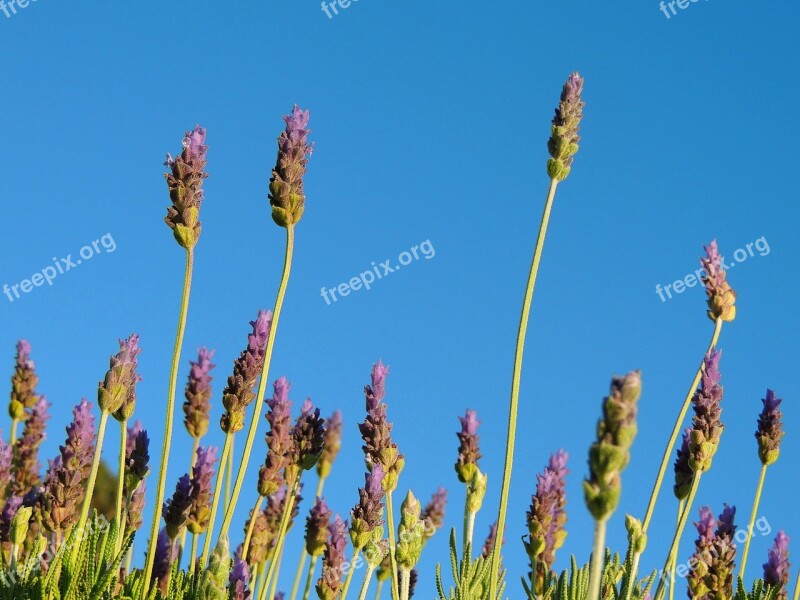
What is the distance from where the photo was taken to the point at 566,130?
9.95ft

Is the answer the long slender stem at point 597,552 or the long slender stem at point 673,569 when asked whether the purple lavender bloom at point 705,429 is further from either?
the long slender stem at point 597,552

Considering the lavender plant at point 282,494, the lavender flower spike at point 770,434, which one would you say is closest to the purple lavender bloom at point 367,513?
the lavender plant at point 282,494

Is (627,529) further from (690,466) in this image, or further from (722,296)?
(722,296)

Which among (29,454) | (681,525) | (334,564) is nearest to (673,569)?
(681,525)

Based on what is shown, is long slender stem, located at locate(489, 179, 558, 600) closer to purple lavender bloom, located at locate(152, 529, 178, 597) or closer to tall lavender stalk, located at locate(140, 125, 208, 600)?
tall lavender stalk, located at locate(140, 125, 208, 600)

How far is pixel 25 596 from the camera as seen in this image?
3.09 m

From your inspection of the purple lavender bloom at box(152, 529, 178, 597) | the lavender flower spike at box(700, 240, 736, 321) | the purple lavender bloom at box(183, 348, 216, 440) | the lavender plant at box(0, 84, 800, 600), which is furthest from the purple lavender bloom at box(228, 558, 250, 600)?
the lavender flower spike at box(700, 240, 736, 321)

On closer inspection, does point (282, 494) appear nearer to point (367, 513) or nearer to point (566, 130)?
point (367, 513)

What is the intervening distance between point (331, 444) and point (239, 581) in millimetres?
2774

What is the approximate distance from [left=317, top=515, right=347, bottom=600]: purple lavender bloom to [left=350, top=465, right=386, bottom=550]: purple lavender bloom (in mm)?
326

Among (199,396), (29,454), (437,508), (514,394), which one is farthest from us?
(437,508)

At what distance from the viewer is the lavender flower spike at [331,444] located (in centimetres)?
530

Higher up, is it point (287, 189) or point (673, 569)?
point (287, 189)

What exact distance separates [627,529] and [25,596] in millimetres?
2040
